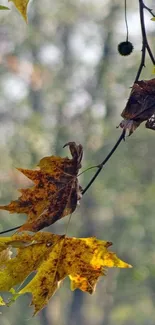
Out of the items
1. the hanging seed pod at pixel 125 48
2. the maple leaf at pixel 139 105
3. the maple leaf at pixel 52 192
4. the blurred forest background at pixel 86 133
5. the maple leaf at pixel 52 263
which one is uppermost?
the blurred forest background at pixel 86 133

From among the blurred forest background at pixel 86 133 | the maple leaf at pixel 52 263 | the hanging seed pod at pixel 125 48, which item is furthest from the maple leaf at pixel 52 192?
the blurred forest background at pixel 86 133

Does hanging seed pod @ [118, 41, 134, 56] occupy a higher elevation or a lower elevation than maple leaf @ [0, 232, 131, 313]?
higher

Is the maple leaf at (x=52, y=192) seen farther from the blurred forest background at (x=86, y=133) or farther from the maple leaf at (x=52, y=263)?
the blurred forest background at (x=86, y=133)

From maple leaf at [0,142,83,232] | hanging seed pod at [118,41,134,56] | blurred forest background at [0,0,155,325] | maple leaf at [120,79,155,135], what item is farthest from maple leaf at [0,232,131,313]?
blurred forest background at [0,0,155,325]

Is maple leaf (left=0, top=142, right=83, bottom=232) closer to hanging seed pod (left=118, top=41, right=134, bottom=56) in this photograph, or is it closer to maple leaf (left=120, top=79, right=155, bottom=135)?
maple leaf (left=120, top=79, right=155, bottom=135)

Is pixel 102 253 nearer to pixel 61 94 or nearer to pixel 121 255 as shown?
pixel 121 255

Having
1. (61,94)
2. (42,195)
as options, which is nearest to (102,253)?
(42,195)

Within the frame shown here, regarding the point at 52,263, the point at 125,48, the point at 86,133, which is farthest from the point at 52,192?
the point at 86,133
